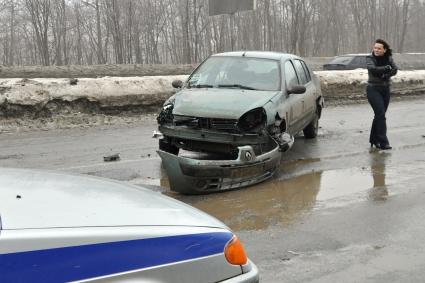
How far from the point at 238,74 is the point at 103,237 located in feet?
22.0

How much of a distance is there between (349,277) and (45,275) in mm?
2797

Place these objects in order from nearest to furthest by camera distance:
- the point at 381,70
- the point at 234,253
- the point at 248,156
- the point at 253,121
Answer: the point at 234,253 → the point at 248,156 → the point at 253,121 → the point at 381,70

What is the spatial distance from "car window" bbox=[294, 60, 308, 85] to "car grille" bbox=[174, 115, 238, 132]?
3.13m

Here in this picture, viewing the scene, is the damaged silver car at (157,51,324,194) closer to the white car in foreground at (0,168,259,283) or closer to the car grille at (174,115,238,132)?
the car grille at (174,115,238,132)

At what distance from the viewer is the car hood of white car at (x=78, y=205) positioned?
89.0 inches

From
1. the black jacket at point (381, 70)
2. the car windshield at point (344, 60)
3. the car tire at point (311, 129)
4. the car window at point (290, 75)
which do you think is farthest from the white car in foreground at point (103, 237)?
the car windshield at point (344, 60)

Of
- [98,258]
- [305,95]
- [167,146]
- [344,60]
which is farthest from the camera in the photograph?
[344,60]

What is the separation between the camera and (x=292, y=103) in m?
8.77

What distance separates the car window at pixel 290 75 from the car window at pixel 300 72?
295 mm

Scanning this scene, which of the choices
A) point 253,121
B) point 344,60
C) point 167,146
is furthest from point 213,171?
point 344,60

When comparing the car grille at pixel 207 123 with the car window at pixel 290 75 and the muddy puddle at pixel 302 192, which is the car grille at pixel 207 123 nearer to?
the muddy puddle at pixel 302 192

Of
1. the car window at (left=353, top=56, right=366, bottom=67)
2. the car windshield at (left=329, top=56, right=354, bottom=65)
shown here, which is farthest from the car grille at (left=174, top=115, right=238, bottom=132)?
the car windshield at (left=329, top=56, right=354, bottom=65)

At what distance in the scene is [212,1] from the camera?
64.5 feet

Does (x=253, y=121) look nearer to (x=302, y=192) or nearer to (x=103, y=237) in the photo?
(x=302, y=192)
